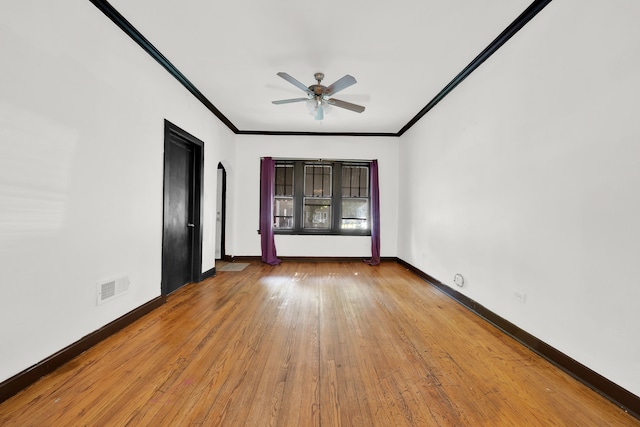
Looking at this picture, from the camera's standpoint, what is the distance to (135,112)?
255 centimetres

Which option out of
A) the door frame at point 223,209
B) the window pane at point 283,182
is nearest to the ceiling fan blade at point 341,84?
the window pane at point 283,182

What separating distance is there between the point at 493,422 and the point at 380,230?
4299mm

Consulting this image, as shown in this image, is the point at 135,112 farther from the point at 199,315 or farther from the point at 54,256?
the point at 199,315

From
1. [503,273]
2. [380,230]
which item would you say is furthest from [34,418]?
[380,230]

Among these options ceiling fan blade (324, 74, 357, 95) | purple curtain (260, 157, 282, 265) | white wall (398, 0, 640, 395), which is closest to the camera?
white wall (398, 0, 640, 395)

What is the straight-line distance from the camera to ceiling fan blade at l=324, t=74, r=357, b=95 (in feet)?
8.73

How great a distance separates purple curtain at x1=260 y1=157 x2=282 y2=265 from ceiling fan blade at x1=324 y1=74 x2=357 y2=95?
8.64 feet

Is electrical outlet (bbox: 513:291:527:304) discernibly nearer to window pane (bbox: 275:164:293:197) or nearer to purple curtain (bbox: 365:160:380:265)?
purple curtain (bbox: 365:160:380:265)

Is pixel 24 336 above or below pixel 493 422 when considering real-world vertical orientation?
above

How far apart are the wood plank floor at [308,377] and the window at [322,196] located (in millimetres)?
3019

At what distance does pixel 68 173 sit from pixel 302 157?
410 cm

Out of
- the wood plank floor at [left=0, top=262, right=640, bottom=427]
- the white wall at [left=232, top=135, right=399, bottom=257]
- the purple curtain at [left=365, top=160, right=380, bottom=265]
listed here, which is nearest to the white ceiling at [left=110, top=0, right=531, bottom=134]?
the white wall at [left=232, top=135, right=399, bottom=257]

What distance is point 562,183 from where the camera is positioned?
73.9 inches

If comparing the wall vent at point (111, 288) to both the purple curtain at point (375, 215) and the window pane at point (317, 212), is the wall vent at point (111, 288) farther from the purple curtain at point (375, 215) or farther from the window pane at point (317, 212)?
the purple curtain at point (375, 215)
